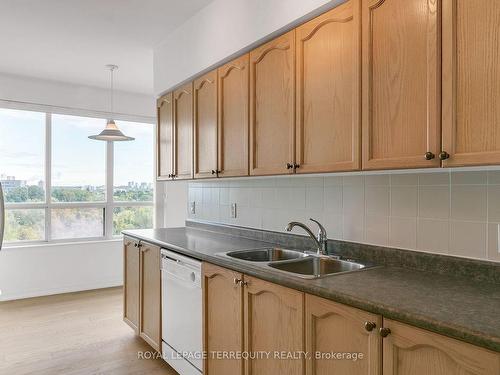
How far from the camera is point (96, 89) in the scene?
4688mm

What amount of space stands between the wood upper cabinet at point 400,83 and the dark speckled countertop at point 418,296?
459 mm

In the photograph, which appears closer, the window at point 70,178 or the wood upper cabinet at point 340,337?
the wood upper cabinet at point 340,337

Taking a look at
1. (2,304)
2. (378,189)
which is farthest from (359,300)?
(2,304)

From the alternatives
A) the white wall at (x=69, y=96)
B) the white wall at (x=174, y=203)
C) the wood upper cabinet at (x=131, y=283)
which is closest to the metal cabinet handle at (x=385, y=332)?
the wood upper cabinet at (x=131, y=283)

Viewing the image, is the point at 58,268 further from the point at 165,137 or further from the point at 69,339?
the point at 165,137

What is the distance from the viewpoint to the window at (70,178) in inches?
167

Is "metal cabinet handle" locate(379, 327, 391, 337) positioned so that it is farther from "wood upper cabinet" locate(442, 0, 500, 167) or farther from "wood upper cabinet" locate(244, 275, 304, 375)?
"wood upper cabinet" locate(442, 0, 500, 167)

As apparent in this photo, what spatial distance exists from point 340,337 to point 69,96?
4.37 metres

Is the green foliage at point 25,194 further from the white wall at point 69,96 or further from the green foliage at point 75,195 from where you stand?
the white wall at point 69,96

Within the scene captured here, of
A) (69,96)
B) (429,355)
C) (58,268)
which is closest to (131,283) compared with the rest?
(58,268)

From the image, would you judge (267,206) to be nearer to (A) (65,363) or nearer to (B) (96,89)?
(A) (65,363)

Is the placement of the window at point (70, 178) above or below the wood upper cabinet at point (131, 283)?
above

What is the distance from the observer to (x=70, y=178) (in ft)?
15.0

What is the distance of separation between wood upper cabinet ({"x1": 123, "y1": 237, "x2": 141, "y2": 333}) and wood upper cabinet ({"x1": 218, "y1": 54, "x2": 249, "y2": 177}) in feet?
3.53
